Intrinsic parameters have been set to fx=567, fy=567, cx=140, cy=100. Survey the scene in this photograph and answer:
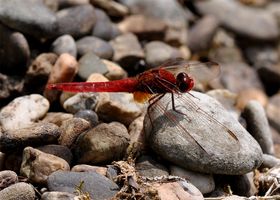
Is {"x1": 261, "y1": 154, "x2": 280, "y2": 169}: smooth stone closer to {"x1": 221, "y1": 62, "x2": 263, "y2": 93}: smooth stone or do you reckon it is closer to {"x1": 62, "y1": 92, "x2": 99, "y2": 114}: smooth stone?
{"x1": 62, "y1": 92, "x2": 99, "y2": 114}: smooth stone

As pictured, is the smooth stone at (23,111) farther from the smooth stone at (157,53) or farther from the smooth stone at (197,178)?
the smooth stone at (157,53)

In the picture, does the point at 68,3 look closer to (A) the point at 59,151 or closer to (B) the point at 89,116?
(B) the point at 89,116

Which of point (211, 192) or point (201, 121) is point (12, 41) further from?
point (211, 192)

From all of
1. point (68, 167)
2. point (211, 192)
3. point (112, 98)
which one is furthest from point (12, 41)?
point (211, 192)

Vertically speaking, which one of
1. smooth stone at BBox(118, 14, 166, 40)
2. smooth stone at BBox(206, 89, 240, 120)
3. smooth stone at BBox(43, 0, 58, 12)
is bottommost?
smooth stone at BBox(206, 89, 240, 120)

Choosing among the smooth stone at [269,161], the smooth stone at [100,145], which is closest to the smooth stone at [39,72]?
the smooth stone at [100,145]

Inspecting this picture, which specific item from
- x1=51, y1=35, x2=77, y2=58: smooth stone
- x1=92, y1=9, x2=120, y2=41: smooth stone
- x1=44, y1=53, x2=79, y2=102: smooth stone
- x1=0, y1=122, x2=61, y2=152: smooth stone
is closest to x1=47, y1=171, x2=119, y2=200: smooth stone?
x1=0, y1=122, x2=61, y2=152: smooth stone

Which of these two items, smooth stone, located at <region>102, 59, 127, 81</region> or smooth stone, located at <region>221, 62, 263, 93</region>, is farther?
smooth stone, located at <region>221, 62, 263, 93</region>
